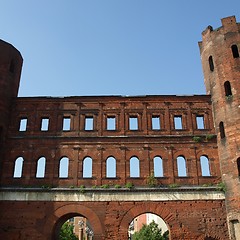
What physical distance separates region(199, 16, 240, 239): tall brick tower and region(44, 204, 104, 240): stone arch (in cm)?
837

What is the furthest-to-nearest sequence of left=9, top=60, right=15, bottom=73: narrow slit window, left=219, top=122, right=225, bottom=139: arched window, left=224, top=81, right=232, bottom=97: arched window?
1. left=9, top=60, right=15, bottom=73: narrow slit window
2. left=224, top=81, right=232, bottom=97: arched window
3. left=219, top=122, right=225, bottom=139: arched window

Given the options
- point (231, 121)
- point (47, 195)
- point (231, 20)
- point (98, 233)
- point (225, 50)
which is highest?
point (231, 20)

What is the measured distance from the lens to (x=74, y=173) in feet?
72.0

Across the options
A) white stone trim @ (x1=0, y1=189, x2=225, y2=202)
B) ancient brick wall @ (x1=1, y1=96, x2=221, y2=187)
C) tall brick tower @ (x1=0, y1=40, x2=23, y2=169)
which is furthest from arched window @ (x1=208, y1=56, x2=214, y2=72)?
tall brick tower @ (x1=0, y1=40, x2=23, y2=169)

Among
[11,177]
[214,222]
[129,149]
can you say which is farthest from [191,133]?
[11,177]

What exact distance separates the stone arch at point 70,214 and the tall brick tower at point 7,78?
6.03 meters

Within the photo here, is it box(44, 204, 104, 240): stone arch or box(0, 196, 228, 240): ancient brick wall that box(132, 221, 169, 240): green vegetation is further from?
box(44, 204, 104, 240): stone arch

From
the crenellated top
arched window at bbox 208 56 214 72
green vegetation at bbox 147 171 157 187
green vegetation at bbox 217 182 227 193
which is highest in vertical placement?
the crenellated top

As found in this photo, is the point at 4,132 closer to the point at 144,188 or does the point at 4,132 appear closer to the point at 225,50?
the point at 144,188

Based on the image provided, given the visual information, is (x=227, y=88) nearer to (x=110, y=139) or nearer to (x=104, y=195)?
(x=110, y=139)

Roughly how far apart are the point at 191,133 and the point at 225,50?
270 inches

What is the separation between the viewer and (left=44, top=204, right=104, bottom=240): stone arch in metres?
20.2

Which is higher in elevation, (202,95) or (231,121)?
(202,95)

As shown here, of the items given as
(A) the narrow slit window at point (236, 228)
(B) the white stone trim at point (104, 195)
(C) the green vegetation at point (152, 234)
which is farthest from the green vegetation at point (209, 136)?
(C) the green vegetation at point (152, 234)
